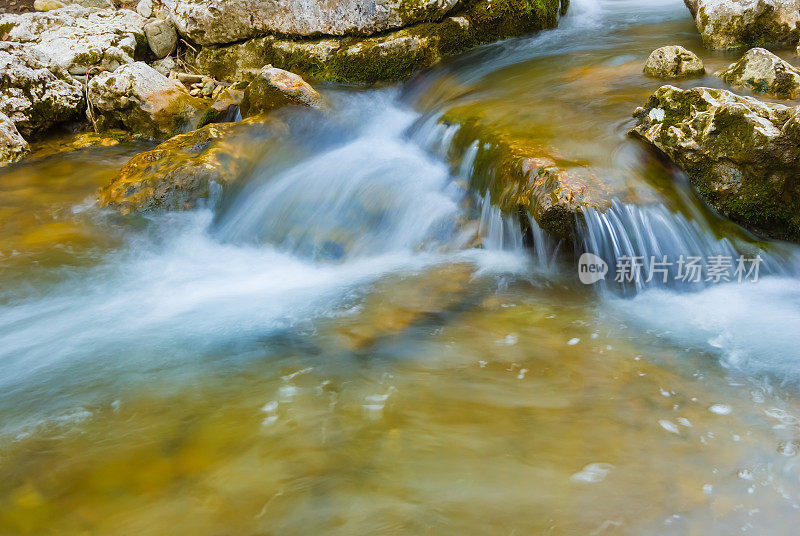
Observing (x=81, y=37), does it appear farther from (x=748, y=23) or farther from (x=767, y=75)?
(x=748, y=23)

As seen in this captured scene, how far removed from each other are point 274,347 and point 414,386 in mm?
1166

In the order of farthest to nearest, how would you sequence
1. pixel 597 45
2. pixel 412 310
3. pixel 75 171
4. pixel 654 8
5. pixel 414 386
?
1. pixel 654 8
2. pixel 597 45
3. pixel 75 171
4. pixel 412 310
5. pixel 414 386

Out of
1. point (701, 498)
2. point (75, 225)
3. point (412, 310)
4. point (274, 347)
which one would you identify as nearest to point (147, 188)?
point (75, 225)

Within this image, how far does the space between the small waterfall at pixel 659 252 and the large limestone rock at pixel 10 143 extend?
25.9ft

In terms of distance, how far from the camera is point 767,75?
5.68m

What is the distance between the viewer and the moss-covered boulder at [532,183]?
15.1 feet

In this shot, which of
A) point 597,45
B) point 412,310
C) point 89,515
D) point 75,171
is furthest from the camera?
point 597,45

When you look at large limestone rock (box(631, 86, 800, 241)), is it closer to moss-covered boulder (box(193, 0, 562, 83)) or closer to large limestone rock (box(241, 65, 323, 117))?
large limestone rock (box(241, 65, 323, 117))

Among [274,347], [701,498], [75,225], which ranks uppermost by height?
[75,225]

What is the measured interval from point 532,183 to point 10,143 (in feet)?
24.5

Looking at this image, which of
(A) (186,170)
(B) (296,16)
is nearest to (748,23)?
(B) (296,16)

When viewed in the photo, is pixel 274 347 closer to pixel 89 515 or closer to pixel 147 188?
pixel 89 515

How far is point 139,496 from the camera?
2.64m

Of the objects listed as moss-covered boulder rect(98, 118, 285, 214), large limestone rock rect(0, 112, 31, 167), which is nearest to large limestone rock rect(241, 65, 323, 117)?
moss-covered boulder rect(98, 118, 285, 214)
